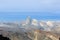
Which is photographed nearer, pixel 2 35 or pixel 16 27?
pixel 2 35

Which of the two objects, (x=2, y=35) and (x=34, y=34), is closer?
(x=2, y=35)

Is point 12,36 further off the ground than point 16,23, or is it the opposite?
point 16,23

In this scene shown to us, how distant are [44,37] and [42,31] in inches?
6.8

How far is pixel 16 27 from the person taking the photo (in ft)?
15.7

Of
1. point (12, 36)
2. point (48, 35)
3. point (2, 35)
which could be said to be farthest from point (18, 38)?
point (48, 35)

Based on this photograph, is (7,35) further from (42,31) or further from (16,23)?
(42,31)

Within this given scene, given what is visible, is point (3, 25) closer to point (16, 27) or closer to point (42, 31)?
point (16, 27)

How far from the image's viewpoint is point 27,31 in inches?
188

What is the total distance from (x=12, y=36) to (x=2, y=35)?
0.31 meters

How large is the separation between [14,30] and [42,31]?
77 centimetres

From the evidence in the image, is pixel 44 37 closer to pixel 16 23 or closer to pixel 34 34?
pixel 34 34

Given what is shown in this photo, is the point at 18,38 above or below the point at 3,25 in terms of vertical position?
below

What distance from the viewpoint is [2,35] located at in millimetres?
4473

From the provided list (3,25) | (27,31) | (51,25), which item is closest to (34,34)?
(27,31)
